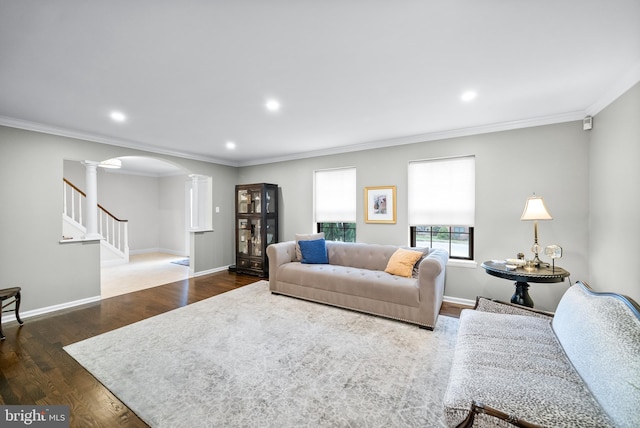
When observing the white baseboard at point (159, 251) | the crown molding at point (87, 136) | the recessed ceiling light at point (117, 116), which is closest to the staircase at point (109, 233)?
the white baseboard at point (159, 251)

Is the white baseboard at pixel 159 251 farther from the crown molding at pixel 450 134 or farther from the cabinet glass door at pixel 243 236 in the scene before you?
the crown molding at pixel 450 134

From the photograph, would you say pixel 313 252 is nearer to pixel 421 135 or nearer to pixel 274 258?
pixel 274 258

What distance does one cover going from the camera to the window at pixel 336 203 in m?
4.97

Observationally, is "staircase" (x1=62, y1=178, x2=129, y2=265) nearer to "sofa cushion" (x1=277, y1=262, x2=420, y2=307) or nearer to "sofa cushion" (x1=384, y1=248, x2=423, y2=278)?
"sofa cushion" (x1=277, y1=262, x2=420, y2=307)

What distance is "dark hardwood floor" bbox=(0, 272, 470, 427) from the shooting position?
6.12 feet

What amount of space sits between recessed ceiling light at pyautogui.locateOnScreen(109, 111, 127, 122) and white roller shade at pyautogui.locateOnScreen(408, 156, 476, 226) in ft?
13.3

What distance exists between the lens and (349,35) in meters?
1.78

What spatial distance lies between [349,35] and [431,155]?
2789 millimetres

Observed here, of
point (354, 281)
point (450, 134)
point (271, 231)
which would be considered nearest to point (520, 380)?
point (354, 281)

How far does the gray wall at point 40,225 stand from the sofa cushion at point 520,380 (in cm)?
494

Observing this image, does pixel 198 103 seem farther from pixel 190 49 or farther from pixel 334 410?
pixel 334 410

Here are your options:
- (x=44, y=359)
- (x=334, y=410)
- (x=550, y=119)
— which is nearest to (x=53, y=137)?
(x=44, y=359)

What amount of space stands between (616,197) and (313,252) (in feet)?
11.8

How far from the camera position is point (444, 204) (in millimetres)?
4051
